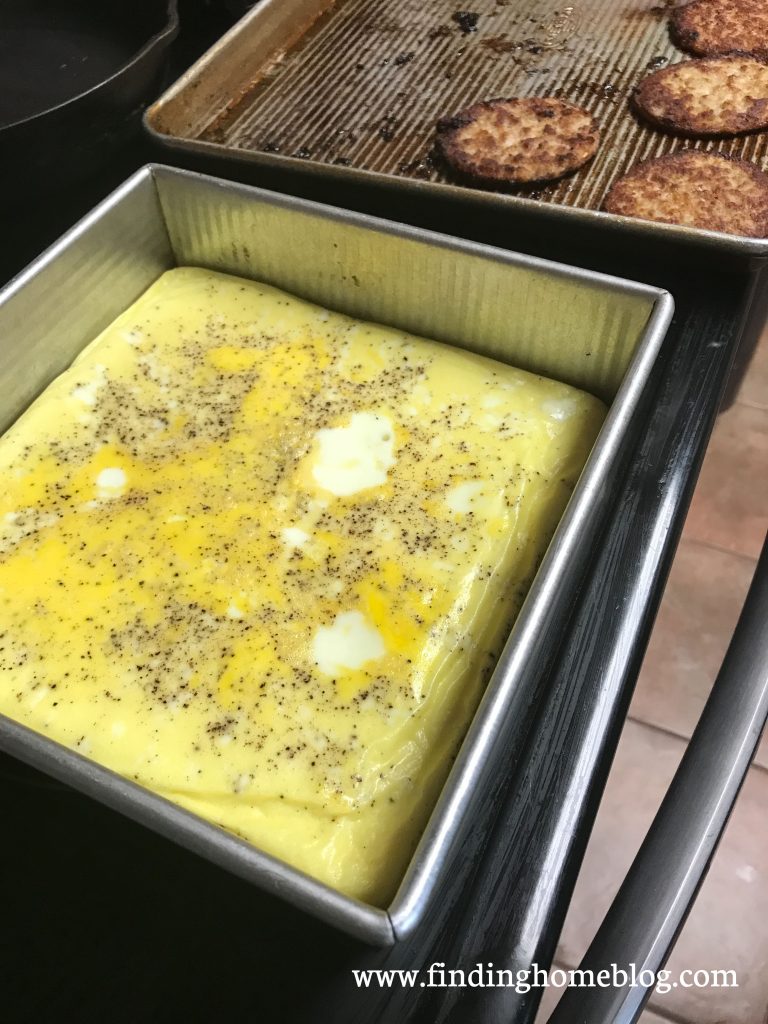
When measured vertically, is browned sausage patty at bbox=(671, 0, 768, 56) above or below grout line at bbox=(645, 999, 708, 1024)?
above

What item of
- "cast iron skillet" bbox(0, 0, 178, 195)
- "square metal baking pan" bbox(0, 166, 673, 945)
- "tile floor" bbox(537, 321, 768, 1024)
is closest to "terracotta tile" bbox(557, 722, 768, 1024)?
"tile floor" bbox(537, 321, 768, 1024)

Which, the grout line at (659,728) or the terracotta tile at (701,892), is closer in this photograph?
the terracotta tile at (701,892)

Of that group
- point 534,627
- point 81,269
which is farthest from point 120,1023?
point 81,269

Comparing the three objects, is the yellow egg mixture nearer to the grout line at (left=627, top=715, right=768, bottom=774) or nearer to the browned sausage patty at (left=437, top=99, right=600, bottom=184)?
the browned sausage patty at (left=437, top=99, right=600, bottom=184)

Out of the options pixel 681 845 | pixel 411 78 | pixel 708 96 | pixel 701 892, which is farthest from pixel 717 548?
pixel 681 845

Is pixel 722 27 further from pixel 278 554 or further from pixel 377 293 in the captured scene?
pixel 278 554

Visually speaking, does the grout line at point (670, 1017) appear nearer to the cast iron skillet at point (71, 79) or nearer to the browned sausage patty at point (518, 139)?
the browned sausage patty at point (518, 139)

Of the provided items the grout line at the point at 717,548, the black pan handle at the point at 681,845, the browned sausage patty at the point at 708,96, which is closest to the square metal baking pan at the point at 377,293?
the black pan handle at the point at 681,845
